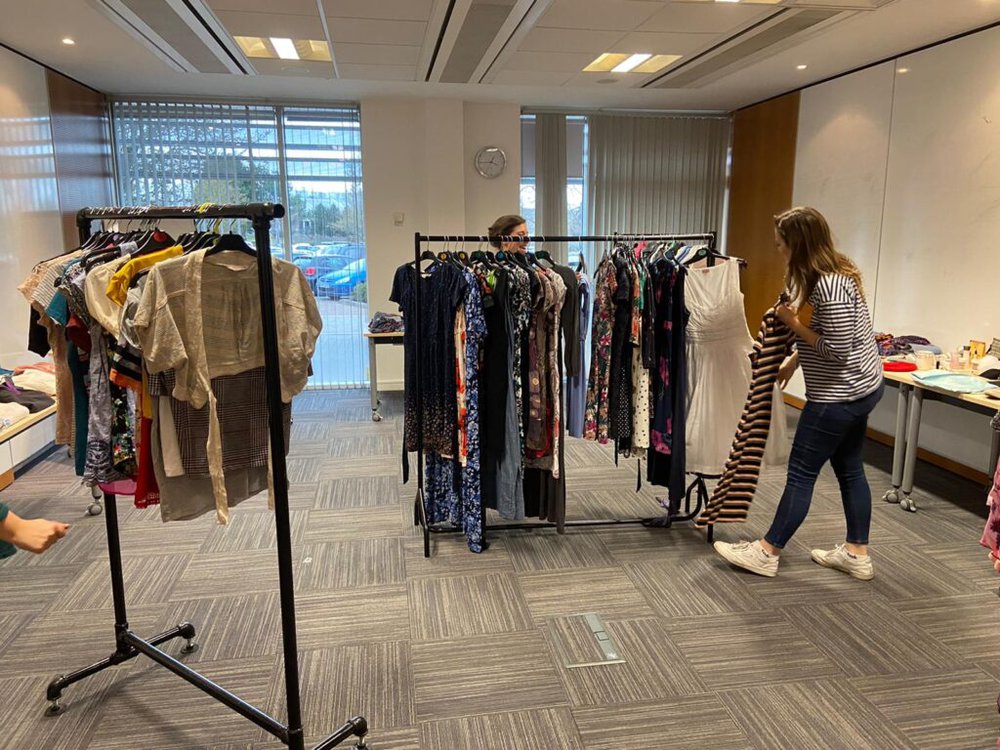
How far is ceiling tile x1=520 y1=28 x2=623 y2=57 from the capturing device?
406 centimetres

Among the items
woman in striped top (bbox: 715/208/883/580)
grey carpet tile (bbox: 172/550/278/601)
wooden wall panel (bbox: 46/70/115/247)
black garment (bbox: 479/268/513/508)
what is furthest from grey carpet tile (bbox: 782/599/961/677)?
wooden wall panel (bbox: 46/70/115/247)

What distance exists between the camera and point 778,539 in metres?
2.95

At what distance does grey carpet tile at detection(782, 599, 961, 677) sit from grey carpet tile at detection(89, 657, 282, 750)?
1935 mm

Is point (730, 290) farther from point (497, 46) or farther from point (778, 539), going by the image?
point (497, 46)

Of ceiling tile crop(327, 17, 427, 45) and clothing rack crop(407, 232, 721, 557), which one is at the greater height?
ceiling tile crop(327, 17, 427, 45)

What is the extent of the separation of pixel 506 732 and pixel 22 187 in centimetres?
465

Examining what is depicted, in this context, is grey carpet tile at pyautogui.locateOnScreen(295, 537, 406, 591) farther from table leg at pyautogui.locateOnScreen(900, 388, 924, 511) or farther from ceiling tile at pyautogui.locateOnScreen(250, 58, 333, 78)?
ceiling tile at pyautogui.locateOnScreen(250, 58, 333, 78)

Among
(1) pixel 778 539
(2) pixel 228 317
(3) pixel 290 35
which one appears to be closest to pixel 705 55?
(3) pixel 290 35

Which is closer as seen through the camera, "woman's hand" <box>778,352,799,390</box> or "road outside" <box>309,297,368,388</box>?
"woman's hand" <box>778,352,799,390</box>

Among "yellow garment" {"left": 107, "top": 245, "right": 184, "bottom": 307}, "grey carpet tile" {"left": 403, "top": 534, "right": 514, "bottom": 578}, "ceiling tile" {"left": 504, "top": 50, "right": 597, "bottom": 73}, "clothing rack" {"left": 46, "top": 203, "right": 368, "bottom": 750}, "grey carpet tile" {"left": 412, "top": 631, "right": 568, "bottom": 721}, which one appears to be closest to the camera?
"clothing rack" {"left": 46, "top": 203, "right": 368, "bottom": 750}

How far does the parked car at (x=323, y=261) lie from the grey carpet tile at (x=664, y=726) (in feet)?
17.2

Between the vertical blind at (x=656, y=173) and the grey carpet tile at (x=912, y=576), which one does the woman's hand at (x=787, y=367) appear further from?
the vertical blind at (x=656, y=173)

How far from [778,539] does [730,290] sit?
1.10 metres

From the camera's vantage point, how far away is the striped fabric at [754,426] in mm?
2775
